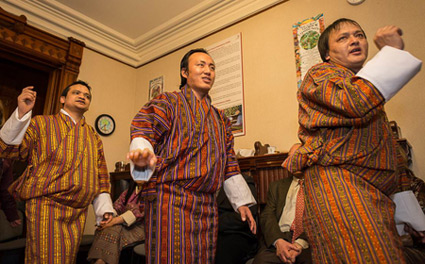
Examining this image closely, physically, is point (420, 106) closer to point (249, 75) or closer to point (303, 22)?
point (303, 22)

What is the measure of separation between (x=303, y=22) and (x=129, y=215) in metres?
2.43

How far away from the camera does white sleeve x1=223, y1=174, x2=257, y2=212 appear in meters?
1.27

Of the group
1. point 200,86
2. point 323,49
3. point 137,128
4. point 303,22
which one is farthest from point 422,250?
point 303,22

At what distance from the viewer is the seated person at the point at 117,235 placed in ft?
6.95

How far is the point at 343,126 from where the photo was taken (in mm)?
877

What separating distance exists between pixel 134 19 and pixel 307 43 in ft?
7.89

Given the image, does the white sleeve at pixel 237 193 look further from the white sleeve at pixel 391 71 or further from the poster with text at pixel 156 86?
the poster with text at pixel 156 86

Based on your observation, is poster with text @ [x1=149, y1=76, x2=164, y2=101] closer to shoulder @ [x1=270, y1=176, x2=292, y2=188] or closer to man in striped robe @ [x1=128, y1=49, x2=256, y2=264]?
shoulder @ [x1=270, y1=176, x2=292, y2=188]

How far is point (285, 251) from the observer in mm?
1643

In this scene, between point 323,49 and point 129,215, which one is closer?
point 323,49

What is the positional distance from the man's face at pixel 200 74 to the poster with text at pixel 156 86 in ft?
9.08

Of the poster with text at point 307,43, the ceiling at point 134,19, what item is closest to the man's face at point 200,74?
the poster with text at point 307,43

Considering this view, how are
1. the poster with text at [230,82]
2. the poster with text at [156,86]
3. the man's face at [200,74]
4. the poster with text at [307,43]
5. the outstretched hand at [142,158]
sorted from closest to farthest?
the outstretched hand at [142,158] < the man's face at [200,74] < the poster with text at [307,43] < the poster with text at [230,82] < the poster with text at [156,86]

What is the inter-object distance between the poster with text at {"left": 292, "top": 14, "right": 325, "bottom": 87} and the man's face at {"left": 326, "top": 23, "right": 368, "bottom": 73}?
169 centimetres
